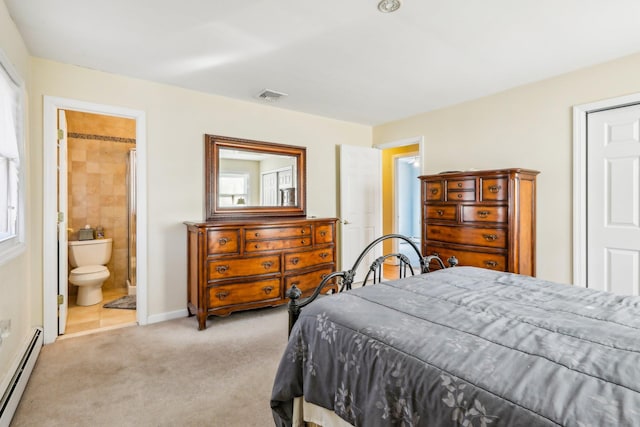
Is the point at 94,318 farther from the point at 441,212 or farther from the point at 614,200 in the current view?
the point at 614,200

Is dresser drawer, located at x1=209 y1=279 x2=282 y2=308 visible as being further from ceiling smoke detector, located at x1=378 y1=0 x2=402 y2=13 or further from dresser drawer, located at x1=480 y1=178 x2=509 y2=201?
ceiling smoke detector, located at x1=378 y1=0 x2=402 y2=13

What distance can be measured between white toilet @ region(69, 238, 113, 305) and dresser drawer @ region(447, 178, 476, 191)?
410 centimetres

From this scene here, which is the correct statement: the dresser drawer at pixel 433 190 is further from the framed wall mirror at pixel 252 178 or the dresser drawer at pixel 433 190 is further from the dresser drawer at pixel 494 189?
the framed wall mirror at pixel 252 178

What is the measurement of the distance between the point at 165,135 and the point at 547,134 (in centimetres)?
389

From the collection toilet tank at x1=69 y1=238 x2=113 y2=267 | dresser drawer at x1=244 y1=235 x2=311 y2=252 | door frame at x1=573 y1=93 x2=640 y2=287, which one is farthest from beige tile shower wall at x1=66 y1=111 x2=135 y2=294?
door frame at x1=573 y1=93 x2=640 y2=287

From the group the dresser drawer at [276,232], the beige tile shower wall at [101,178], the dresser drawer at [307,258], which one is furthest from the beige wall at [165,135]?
the beige tile shower wall at [101,178]

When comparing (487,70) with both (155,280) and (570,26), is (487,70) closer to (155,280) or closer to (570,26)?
(570,26)

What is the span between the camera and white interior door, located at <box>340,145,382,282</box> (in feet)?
15.4

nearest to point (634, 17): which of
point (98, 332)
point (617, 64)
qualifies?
point (617, 64)

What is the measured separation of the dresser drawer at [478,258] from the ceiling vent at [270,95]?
2.46m

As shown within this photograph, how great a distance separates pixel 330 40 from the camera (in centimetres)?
246

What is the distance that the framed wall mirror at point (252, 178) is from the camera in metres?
3.62

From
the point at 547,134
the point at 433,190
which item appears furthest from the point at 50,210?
the point at 547,134

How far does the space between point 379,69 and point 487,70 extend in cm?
102
